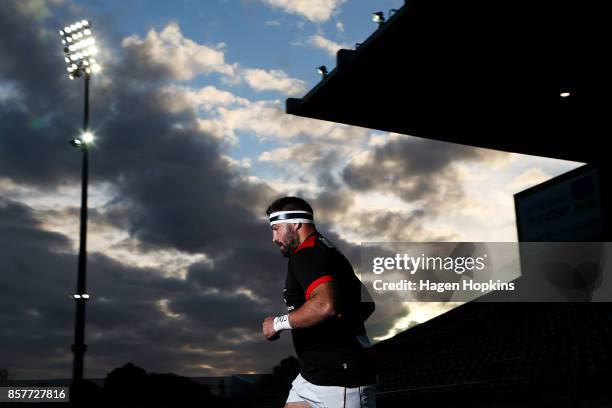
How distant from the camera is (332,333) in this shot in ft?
11.9

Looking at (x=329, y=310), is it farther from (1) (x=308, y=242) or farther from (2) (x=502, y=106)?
(2) (x=502, y=106)

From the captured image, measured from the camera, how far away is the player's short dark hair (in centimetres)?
379

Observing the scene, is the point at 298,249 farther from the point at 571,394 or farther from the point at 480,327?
the point at 480,327

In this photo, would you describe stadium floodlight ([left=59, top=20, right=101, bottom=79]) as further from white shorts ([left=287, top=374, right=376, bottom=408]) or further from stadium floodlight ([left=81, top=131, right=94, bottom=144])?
white shorts ([left=287, top=374, right=376, bottom=408])

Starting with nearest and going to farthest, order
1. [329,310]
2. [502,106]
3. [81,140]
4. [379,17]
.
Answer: [329,310] → [379,17] → [502,106] → [81,140]

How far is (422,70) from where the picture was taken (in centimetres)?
1540

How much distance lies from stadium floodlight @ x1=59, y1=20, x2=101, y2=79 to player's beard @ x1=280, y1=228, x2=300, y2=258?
2054cm

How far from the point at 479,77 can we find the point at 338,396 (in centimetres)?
1344

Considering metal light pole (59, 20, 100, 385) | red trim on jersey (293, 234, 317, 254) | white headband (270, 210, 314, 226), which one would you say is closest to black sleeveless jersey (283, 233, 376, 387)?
red trim on jersey (293, 234, 317, 254)

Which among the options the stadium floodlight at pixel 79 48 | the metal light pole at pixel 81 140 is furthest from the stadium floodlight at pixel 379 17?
the stadium floodlight at pixel 79 48

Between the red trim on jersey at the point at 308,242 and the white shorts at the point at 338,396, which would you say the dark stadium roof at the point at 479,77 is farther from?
the white shorts at the point at 338,396

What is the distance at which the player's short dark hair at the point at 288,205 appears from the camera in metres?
3.79

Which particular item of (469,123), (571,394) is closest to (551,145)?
(469,123)

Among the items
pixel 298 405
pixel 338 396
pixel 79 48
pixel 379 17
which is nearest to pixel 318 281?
pixel 338 396
